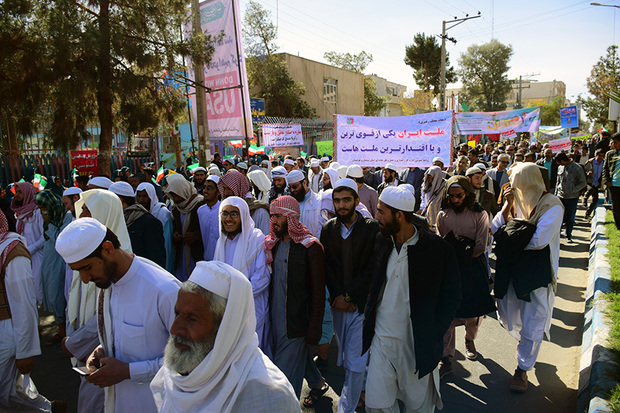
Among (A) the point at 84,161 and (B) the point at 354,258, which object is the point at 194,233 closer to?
(B) the point at 354,258

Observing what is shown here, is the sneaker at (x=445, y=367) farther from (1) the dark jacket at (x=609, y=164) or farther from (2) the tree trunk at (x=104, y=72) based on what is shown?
(2) the tree trunk at (x=104, y=72)

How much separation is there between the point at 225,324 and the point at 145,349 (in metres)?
0.81

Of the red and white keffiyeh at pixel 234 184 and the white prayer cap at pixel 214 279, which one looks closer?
the white prayer cap at pixel 214 279

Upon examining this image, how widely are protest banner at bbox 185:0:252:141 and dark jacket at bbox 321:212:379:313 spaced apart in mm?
7121

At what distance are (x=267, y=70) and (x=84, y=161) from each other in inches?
808

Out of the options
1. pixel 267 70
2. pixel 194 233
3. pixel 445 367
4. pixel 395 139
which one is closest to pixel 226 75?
pixel 395 139

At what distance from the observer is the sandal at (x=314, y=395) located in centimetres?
352

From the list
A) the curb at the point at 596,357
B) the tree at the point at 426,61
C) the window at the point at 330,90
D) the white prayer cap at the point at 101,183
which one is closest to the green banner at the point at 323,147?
the curb at the point at 596,357

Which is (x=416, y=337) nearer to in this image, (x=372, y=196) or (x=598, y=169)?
Result: (x=372, y=196)

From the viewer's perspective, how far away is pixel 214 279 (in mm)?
1598

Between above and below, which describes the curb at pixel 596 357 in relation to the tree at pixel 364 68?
below

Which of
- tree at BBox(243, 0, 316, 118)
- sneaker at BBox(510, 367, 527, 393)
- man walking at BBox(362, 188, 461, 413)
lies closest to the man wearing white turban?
man walking at BBox(362, 188, 461, 413)

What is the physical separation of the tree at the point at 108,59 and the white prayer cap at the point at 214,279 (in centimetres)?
745

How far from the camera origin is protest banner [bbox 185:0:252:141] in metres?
10.0
